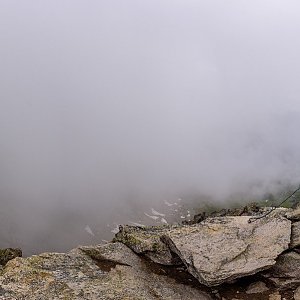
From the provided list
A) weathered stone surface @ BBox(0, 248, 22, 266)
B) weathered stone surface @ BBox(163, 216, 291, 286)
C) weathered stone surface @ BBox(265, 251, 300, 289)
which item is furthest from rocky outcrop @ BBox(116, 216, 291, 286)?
weathered stone surface @ BBox(0, 248, 22, 266)

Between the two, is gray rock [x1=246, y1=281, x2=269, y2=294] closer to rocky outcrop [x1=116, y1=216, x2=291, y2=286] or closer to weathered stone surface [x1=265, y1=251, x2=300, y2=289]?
weathered stone surface [x1=265, y1=251, x2=300, y2=289]

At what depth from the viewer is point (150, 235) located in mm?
33938

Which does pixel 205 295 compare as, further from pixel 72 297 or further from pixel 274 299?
pixel 72 297

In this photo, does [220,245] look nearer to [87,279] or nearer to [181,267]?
[181,267]

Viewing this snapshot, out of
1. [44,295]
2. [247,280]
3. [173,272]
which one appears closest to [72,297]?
[44,295]

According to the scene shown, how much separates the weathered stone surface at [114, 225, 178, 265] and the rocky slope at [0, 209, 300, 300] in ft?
0.24

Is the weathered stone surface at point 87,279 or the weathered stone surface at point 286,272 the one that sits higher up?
the weathered stone surface at point 87,279

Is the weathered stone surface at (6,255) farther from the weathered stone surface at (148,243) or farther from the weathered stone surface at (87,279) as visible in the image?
the weathered stone surface at (148,243)

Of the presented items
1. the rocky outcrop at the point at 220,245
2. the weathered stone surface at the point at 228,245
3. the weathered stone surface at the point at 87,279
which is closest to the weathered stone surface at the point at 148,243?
the rocky outcrop at the point at 220,245

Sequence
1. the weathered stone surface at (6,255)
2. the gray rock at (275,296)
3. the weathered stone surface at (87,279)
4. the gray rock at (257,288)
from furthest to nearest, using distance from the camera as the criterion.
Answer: the weathered stone surface at (6,255) → the gray rock at (257,288) → the gray rock at (275,296) → the weathered stone surface at (87,279)

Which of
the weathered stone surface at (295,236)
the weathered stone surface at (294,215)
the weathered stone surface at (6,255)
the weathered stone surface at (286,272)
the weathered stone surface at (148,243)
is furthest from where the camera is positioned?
the weathered stone surface at (6,255)

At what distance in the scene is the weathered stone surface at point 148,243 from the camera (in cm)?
3116

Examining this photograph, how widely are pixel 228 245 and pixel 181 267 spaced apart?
379 centimetres

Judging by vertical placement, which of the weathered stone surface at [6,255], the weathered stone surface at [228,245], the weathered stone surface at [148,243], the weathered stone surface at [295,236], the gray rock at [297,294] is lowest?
the gray rock at [297,294]
